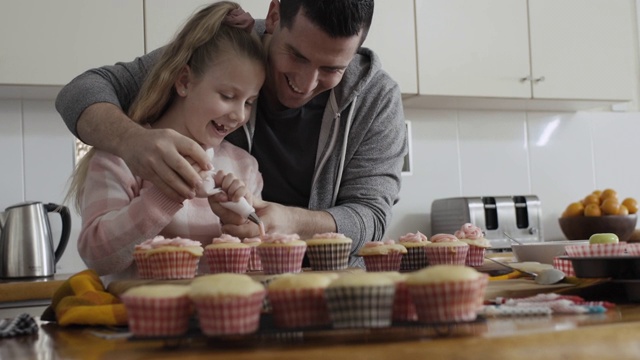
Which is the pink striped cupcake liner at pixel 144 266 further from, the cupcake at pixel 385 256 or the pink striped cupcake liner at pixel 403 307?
the pink striped cupcake liner at pixel 403 307

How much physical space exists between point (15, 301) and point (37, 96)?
3.03ft

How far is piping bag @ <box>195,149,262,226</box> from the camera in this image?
1.33 metres

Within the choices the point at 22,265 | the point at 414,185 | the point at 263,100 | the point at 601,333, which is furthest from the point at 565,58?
the point at 601,333

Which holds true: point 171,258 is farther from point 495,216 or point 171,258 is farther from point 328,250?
point 495,216

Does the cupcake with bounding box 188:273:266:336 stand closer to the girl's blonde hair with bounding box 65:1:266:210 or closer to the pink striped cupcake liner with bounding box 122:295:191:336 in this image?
the pink striped cupcake liner with bounding box 122:295:191:336

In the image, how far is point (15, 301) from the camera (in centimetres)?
245

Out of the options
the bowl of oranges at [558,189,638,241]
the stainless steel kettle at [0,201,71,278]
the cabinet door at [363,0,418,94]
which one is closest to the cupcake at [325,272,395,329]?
the stainless steel kettle at [0,201,71,278]

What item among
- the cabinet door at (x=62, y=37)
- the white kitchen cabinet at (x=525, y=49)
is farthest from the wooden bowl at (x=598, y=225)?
the cabinet door at (x=62, y=37)

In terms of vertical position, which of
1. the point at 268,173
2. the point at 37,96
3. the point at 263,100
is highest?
the point at 37,96

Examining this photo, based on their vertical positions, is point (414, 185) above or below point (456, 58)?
below

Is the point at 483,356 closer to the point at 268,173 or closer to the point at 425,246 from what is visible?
the point at 425,246

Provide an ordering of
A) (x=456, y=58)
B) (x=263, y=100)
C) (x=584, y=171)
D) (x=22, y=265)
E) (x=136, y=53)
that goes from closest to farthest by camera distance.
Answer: (x=263, y=100), (x=22, y=265), (x=136, y=53), (x=456, y=58), (x=584, y=171)

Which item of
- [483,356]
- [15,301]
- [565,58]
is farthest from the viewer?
[565,58]

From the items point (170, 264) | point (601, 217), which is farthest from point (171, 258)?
point (601, 217)
